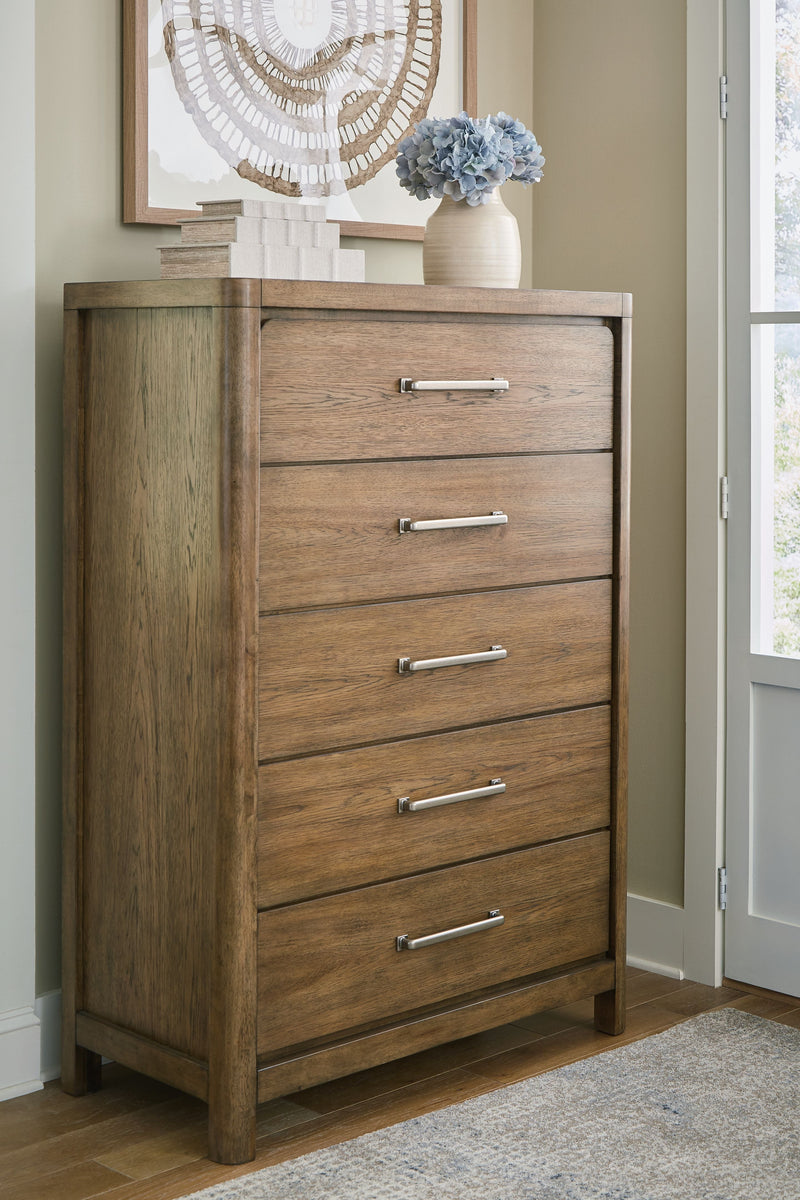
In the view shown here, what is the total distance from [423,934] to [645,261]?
150 centimetres

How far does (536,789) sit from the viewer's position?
247cm

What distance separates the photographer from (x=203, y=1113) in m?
2.30

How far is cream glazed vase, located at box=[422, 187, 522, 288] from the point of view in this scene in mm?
2447

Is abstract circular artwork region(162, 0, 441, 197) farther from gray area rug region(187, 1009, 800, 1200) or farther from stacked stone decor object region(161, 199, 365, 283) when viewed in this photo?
gray area rug region(187, 1009, 800, 1200)

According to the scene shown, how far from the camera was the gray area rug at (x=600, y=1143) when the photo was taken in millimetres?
2061

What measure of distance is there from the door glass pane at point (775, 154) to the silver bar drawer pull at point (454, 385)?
0.74 m

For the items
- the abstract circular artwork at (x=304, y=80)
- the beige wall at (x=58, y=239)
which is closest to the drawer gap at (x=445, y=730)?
the beige wall at (x=58, y=239)

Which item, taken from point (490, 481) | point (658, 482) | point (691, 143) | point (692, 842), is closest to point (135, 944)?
point (490, 481)

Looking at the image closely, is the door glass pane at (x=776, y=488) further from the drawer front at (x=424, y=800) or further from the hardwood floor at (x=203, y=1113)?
the hardwood floor at (x=203, y=1113)

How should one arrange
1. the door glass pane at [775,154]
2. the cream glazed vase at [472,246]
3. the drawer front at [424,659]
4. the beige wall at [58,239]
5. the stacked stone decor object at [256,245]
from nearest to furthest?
the drawer front at [424,659]
the stacked stone decor object at [256,245]
the beige wall at [58,239]
the cream glazed vase at [472,246]
the door glass pane at [775,154]

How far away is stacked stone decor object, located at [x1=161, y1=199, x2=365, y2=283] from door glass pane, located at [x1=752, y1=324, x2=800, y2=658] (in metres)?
0.90

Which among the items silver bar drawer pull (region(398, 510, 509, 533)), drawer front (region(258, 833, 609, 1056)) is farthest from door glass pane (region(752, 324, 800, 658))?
silver bar drawer pull (region(398, 510, 509, 533))

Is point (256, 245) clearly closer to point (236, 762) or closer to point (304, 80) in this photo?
point (304, 80)

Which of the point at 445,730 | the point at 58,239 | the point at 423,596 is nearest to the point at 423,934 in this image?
the point at 445,730
